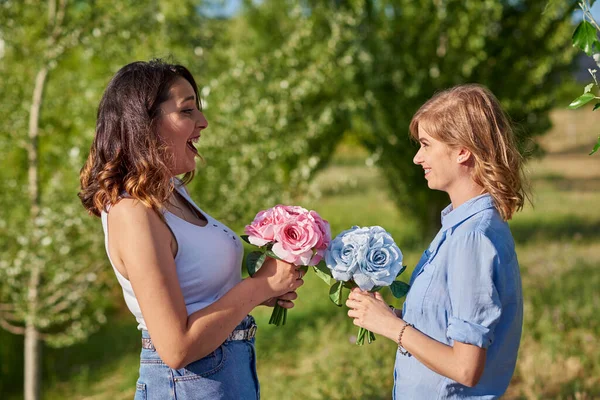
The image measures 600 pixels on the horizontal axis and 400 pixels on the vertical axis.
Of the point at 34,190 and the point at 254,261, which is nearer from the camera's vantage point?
the point at 254,261

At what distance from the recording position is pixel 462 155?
218cm

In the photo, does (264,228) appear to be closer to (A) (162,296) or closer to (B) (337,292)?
(B) (337,292)

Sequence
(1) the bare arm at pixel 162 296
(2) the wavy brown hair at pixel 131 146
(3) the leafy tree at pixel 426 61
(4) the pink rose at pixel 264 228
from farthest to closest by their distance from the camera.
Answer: (3) the leafy tree at pixel 426 61
(4) the pink rose at pixel 264 228
(2) the wavy brown hair at pixel 131 146
(1) the bare arm at pixel 162 296

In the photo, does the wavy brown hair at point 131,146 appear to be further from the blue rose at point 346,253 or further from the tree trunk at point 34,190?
the tree trunk at point 34,190

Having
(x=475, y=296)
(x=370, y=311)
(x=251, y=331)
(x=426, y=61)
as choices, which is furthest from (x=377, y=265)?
(x=426, y=61)

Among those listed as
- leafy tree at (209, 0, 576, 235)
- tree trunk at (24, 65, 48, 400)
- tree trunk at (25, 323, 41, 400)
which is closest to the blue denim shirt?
tree trunk at (24, 65, 48, 400)

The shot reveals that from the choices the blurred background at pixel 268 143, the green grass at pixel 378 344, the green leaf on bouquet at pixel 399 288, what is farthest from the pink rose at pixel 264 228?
the blurred background at pixel 268 143

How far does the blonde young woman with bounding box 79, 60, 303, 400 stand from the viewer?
6.38 feet

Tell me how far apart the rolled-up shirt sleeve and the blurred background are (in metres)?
2.04

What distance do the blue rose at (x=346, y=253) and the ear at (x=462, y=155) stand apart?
390mm

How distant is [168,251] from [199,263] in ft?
0.52

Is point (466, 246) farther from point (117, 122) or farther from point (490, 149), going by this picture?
point (117, 122)

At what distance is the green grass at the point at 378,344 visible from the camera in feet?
17.5

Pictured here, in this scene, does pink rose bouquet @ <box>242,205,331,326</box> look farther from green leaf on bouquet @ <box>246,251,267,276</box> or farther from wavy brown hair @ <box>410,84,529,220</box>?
wavy brown hair @ <box>410,84,529,220</box>
